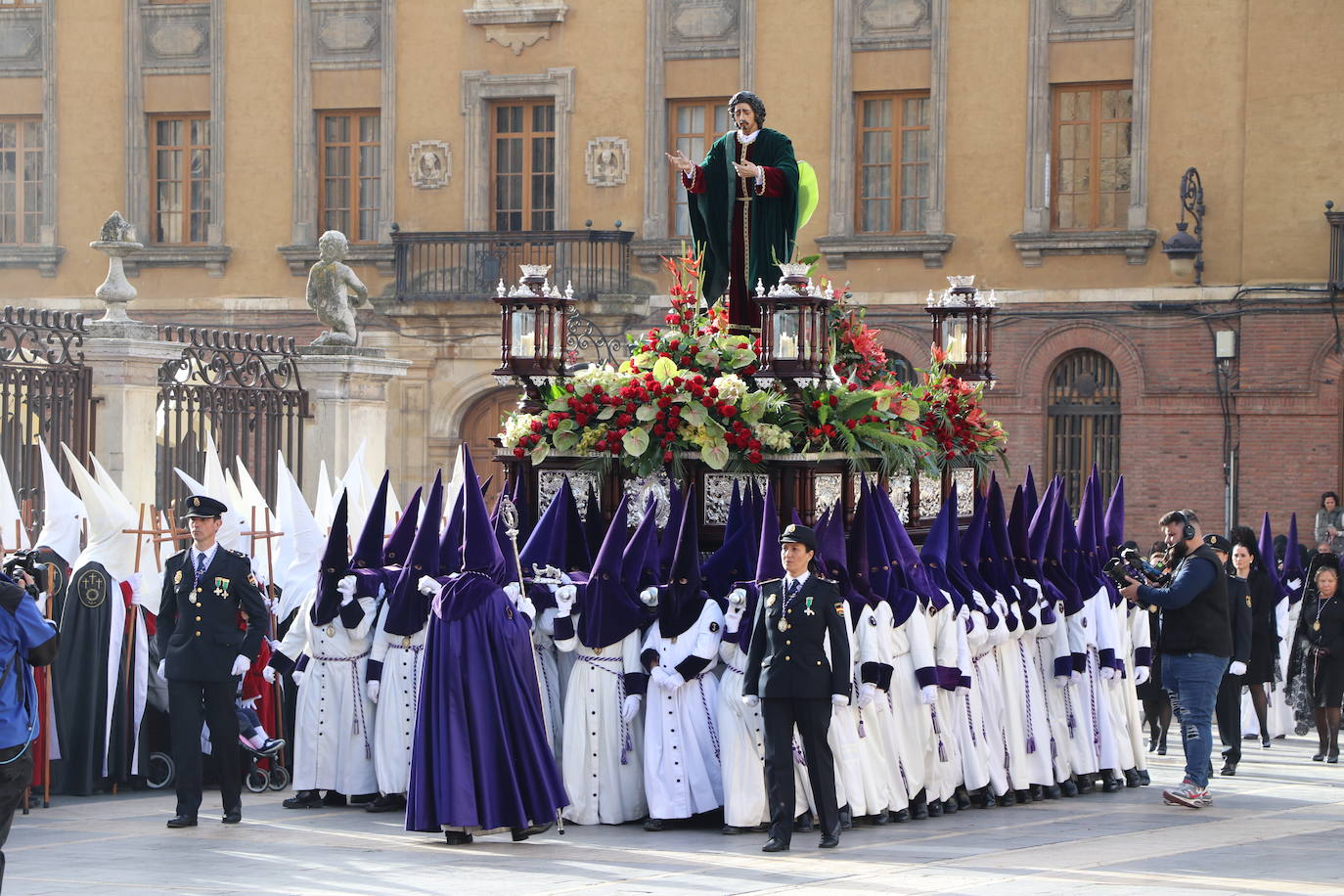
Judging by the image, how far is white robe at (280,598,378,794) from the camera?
37.0 feet

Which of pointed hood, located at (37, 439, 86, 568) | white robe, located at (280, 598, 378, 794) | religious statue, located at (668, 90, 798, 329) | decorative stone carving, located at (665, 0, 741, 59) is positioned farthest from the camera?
decorative stone carving, located at (665, 0, 741, 59)

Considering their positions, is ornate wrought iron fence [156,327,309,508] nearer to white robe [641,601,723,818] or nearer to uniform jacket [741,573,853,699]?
white robe [641,601,723,818]

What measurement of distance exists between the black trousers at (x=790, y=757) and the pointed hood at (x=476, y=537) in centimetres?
146

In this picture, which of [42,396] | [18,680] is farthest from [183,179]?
[18,680]

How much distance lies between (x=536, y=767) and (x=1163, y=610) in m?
3.88

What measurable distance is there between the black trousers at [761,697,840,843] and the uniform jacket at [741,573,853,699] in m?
0.07

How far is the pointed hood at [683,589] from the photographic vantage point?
35.0 ft

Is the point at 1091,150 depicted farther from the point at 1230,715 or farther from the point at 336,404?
the point at 1230,715

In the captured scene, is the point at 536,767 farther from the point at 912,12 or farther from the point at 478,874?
the point at 912,12

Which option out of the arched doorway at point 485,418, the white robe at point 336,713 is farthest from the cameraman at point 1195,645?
the arched doorway at point 485,418

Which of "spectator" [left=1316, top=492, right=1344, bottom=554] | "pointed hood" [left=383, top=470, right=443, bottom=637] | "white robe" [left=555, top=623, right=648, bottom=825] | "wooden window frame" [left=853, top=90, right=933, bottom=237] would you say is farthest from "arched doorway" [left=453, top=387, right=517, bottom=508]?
"white robe" [left=555, top=623, right=648, bottom=825]

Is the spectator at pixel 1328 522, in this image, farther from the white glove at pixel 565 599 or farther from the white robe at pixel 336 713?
the white robe at pixel 336 713

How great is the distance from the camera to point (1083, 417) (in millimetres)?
26859

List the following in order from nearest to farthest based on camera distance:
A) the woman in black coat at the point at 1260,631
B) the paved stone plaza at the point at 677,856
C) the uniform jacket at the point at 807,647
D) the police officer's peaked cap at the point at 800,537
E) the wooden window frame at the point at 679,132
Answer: the paved stone plaza at the point at 677,856, the uniform jacket at the point at 807,647, the police officer's peaked cap at the point at 800,537, the woman in black coat at the point at 1260,631, the wooden window frame at the point at 679,132
